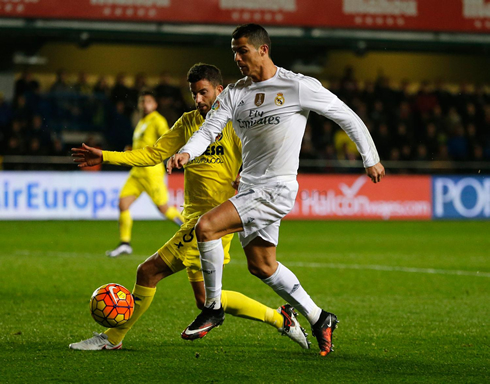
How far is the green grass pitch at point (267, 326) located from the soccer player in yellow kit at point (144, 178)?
0.46m

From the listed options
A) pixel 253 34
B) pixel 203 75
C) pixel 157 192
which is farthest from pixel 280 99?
pixel 157 192

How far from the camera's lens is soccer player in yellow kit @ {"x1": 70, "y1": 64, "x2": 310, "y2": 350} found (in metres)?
5.02

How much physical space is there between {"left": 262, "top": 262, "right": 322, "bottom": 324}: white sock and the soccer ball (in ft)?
2.82

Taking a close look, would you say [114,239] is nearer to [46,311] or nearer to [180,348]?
[46,311]

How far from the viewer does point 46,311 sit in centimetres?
643

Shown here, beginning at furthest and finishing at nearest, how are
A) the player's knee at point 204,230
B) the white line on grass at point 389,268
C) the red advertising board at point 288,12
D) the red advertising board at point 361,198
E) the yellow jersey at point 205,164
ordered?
1. the red advertising board at point 361,198
2. the red advertising board at point 288,12
3. the white line on grass at point 389,268
4. the yellow jersey at point 205,164
5. the player's knee at point 204,230

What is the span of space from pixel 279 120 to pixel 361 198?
42.7 feet

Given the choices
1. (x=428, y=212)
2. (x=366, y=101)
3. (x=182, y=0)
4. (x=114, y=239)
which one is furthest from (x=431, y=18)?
(x=114, y=239)

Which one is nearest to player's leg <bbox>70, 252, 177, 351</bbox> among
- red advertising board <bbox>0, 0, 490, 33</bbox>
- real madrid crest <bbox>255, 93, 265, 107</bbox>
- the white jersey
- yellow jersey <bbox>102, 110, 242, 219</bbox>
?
yellow jersey <bbox>102, 110, 242, 219</bbox>

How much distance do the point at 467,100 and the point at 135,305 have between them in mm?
17747

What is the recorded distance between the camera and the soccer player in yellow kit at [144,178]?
1047 cm

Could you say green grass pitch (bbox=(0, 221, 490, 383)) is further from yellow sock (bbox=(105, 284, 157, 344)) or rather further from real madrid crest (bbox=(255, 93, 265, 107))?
real madrid crest (bbox=(255, 93, 265, 107))

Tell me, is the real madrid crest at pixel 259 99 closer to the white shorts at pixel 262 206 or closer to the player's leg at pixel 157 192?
the white shorts at pixel 262 206

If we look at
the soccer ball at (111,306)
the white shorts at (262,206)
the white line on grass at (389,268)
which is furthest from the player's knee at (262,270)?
the white line on grass at (389,268)
